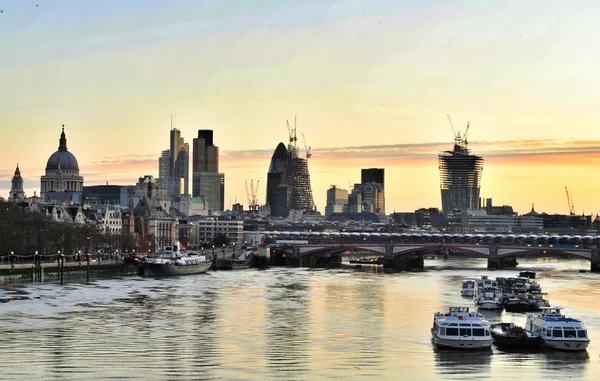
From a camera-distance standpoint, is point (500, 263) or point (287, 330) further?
point (500, 263)

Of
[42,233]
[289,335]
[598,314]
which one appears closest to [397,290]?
[598,314]

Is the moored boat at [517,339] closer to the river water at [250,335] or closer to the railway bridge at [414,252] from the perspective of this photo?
the river water at [250,335]

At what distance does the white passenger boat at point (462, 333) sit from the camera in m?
53.8

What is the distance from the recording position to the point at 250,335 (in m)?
60.2

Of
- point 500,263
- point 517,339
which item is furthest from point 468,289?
point 500,263

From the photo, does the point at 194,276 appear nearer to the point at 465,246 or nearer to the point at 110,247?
the point at 110,247

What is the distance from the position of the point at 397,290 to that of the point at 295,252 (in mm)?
68980

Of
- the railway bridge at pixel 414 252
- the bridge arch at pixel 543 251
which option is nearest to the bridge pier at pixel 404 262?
the railway bridge at pixel 414 252

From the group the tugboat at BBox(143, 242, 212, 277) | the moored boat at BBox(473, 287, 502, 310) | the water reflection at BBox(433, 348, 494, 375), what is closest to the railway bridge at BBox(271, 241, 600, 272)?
the tugboat at BBox(143, 242, 212, 277)

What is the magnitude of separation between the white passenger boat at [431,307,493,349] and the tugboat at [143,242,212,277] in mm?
67854

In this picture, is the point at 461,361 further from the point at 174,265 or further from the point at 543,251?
the point at 543,251

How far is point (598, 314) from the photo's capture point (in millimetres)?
73250

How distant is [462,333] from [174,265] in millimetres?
71094

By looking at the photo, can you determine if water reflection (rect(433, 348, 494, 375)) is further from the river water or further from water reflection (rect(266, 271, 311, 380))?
water reflection (rect(266, 271, 311, 380))
